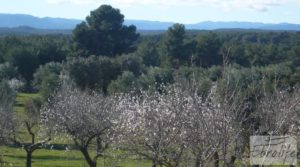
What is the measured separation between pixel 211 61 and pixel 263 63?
624 centimetres

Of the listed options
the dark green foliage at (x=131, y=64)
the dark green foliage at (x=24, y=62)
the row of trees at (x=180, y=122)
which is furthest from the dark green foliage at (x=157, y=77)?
the dark green foliage at (x=24, y=62)

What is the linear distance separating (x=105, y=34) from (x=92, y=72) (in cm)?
2019

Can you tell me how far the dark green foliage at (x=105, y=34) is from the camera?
214ft

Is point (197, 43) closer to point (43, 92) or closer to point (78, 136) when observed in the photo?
point (43, 92)

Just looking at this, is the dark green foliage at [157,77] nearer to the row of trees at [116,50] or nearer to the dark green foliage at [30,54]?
the row of trees at [116,50]

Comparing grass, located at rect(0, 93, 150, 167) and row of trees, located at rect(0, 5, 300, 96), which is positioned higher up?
row of trees, located at rect(0, 5, 300, 96)

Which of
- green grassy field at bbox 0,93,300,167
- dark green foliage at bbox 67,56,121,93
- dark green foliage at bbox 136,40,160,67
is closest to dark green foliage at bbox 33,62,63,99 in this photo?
dark green foliage at bbox 67,56,121,93

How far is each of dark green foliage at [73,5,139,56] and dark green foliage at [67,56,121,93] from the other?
1354cm

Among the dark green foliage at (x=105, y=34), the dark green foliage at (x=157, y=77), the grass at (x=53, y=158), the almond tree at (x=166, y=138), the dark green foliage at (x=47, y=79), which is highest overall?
the almond tree at (x=166, y=138)

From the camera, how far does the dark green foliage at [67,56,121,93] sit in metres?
48.5

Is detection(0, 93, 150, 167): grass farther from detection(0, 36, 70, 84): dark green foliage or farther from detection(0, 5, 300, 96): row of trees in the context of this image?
detection(0, 36, 70, 84): dark green foliage

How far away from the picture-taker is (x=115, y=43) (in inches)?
2677

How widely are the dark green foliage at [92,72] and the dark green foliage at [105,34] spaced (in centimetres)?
1354

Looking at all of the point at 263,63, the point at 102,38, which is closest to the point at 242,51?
the point at 263,63
